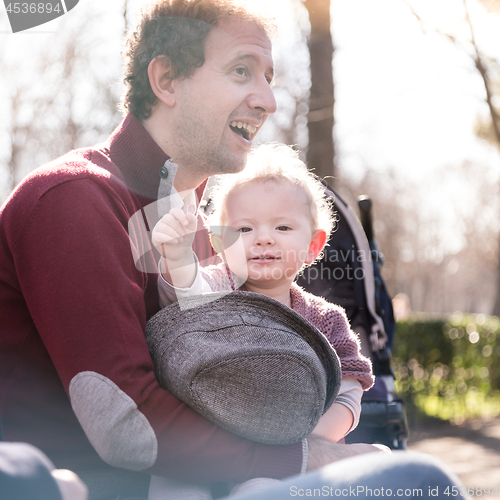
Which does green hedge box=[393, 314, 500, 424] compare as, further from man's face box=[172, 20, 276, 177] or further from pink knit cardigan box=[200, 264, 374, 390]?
man's face box=[172, 20, 276, 177]

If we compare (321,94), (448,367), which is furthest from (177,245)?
(448,367)

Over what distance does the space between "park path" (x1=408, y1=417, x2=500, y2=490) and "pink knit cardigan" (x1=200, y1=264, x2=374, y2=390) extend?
3.47 m

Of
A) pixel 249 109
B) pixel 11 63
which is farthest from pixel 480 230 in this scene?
pixel 249 109

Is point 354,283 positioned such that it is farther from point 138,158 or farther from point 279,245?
point 138,158

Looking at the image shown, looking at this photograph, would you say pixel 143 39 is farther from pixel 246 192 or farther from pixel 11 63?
pixel 11 63

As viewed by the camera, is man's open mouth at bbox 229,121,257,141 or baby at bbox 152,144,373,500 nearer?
baby at bbox 152,144,373,500

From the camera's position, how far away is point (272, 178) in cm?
210

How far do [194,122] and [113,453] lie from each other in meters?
1.15

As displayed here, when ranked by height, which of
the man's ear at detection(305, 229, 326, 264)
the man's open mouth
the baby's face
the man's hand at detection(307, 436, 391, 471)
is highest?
the man's open mouth

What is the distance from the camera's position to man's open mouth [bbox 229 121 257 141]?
2078mm

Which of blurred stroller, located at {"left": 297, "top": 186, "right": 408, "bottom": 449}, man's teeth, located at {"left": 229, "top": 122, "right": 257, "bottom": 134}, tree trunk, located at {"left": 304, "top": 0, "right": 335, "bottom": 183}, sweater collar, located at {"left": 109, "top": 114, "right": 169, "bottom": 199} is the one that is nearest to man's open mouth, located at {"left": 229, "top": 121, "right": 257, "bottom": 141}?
man's teeth, located at {"left": 229, "top": 122, "right": 257, "bottom": 134}

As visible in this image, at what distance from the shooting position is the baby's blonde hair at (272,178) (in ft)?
A: 6.93

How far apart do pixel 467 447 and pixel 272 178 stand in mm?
5472

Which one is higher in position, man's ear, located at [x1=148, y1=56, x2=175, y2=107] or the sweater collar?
man's ear, located at [x1=148, y1=56, x2=175, y2=107]
